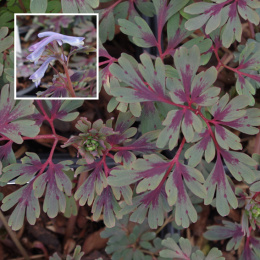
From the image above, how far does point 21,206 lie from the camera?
847 millimetres

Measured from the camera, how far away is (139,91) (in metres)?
0.76

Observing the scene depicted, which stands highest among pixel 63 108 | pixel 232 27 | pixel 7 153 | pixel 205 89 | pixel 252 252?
pixel 232 27

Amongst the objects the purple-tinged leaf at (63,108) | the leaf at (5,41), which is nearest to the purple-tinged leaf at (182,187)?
the purple-tinged leaf at (63,108)

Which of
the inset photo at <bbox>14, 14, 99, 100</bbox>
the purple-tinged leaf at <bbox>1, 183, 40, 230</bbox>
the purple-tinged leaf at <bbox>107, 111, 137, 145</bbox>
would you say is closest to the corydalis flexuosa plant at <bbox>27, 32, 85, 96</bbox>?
the inset photo at <bbox>14, 14, 99, 100</bbox>

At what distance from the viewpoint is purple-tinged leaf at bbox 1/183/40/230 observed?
2.76 feet

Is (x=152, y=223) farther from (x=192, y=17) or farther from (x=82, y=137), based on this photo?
(x=192, y=17)

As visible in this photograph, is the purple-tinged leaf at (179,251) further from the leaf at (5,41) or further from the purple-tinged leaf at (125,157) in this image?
the leaf at (5,41)

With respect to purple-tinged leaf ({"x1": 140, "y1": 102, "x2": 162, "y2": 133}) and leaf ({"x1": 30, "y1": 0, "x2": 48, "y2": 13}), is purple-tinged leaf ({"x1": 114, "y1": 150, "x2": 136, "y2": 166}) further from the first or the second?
leaf ({"x1": 30, "y1": 0, "x2": 48, "y2": 13})

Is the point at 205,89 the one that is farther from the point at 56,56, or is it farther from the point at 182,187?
the point at 56,56

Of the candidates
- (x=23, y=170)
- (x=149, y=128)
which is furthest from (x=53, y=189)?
(x=149, y=128)

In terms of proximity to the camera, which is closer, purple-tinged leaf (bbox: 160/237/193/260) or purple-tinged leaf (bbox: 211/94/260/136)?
purple-tinged leaf (bbox: 211/94/260/136)

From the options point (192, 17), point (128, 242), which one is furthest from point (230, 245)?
point (192, 17)

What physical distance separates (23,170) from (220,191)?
1.67ft

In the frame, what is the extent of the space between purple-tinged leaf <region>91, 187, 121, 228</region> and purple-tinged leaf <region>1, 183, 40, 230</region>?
0.15m
